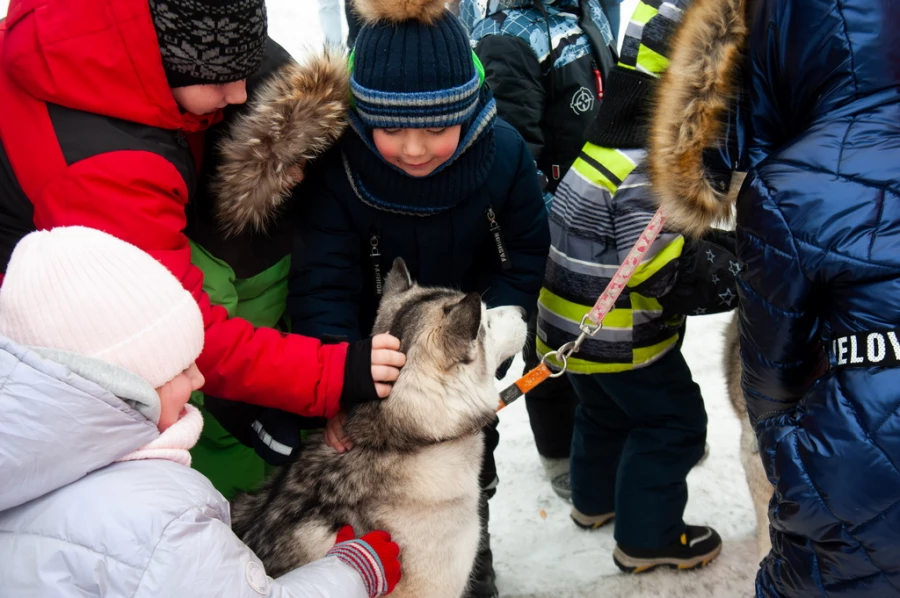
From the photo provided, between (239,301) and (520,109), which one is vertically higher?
(520,109)

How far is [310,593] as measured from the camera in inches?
59.0

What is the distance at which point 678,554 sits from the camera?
2.82 m

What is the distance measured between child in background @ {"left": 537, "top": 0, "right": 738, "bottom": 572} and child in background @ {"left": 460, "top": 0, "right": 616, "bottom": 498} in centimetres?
41

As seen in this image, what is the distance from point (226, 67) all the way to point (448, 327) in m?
0.91

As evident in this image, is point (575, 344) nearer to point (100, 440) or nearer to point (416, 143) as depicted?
point (416, 143)

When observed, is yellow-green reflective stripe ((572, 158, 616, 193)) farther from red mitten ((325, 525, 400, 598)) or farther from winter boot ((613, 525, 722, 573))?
winter boot ((613, 525, 722, 573))

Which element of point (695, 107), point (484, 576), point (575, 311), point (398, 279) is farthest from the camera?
point (484, 576)

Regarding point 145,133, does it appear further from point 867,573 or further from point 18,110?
point 867,573

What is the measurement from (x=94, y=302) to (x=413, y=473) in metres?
1.08

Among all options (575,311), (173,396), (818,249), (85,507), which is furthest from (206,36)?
(575,311)

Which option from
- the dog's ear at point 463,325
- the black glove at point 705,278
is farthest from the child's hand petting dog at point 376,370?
the black glove at point 705,278

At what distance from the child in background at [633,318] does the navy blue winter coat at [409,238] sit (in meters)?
0.19

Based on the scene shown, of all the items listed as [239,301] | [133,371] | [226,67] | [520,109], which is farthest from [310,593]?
[520,109]

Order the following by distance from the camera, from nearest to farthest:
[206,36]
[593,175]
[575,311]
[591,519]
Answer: [206,36] → [593,175] → [575,311] → [591,519]
